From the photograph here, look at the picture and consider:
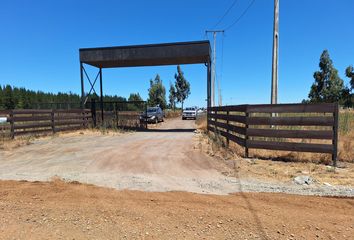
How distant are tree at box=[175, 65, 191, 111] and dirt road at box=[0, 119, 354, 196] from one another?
47.1 meters

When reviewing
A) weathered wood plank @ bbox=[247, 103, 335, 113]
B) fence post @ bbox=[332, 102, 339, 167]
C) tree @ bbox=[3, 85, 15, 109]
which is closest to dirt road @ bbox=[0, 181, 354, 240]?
fence post @ bbox=[332, 102, 339, 167]

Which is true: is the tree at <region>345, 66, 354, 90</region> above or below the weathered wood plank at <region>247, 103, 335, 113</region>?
above

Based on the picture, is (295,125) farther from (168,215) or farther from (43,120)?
(43,120)

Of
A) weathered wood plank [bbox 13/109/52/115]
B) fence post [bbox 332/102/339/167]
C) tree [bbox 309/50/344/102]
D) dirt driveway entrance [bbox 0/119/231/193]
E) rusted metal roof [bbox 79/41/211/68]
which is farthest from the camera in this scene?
tree [bbox 309/50/344/102]

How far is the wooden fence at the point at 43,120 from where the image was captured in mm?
12750

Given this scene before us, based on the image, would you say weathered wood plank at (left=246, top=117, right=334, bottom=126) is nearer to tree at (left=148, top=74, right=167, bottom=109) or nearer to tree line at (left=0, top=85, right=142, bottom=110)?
tree at (left=148, top=74, right=167, bottom=109)

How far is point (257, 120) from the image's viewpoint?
8102mm

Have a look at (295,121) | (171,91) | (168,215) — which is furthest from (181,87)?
(168,215)

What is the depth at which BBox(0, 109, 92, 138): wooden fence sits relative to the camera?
12750mm

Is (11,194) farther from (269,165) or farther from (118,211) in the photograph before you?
(269,165)

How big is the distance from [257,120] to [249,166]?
170 centimetres

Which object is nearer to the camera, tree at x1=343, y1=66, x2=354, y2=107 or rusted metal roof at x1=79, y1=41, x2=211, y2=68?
rusted metal roof at x1=79, y1=41, x2=211, y2=68

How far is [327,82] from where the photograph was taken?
53219mm

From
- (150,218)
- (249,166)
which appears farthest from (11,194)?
(249,166)
